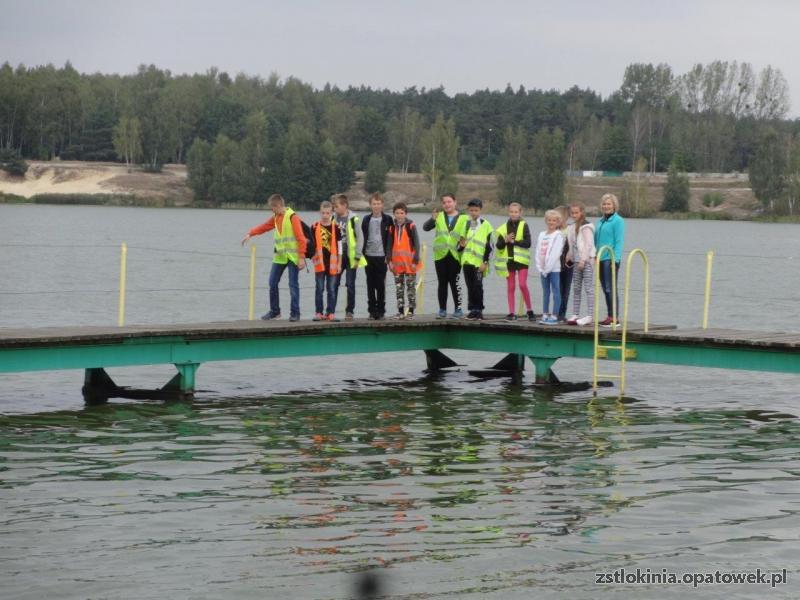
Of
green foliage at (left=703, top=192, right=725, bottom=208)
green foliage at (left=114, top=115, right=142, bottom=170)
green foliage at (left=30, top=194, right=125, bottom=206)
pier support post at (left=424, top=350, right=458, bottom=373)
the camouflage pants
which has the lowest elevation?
pier support post at (left=424, top=350, right=458, bottom=373)

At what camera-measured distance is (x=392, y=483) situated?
1229 cm

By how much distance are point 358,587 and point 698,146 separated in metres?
154

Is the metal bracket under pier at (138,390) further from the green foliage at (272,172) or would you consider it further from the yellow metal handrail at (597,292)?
the green foliage at (272,172)

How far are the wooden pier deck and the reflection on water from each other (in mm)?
675

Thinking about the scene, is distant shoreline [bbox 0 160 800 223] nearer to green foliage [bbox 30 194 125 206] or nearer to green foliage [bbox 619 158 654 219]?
green foliage [bbox 30 194 125 206]

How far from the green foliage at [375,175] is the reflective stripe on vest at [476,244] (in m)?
109

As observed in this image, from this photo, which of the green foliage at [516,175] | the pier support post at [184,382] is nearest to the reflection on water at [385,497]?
the pier support post at [184,382]

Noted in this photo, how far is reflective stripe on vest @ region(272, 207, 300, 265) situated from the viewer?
57.8ft

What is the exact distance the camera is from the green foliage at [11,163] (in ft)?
414

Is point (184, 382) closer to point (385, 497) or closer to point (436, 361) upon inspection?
point (436, 361)

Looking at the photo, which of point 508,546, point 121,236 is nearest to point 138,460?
point 508,546

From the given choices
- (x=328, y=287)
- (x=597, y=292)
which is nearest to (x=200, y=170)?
(x=328, y=287)

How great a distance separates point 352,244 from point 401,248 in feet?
2.19

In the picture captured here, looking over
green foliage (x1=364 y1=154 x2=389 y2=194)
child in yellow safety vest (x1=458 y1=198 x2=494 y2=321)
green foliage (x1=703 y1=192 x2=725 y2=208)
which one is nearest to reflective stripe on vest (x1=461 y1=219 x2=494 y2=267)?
child in yellow safety vest (x1=458 y1=198 x2=494 y2=321)
